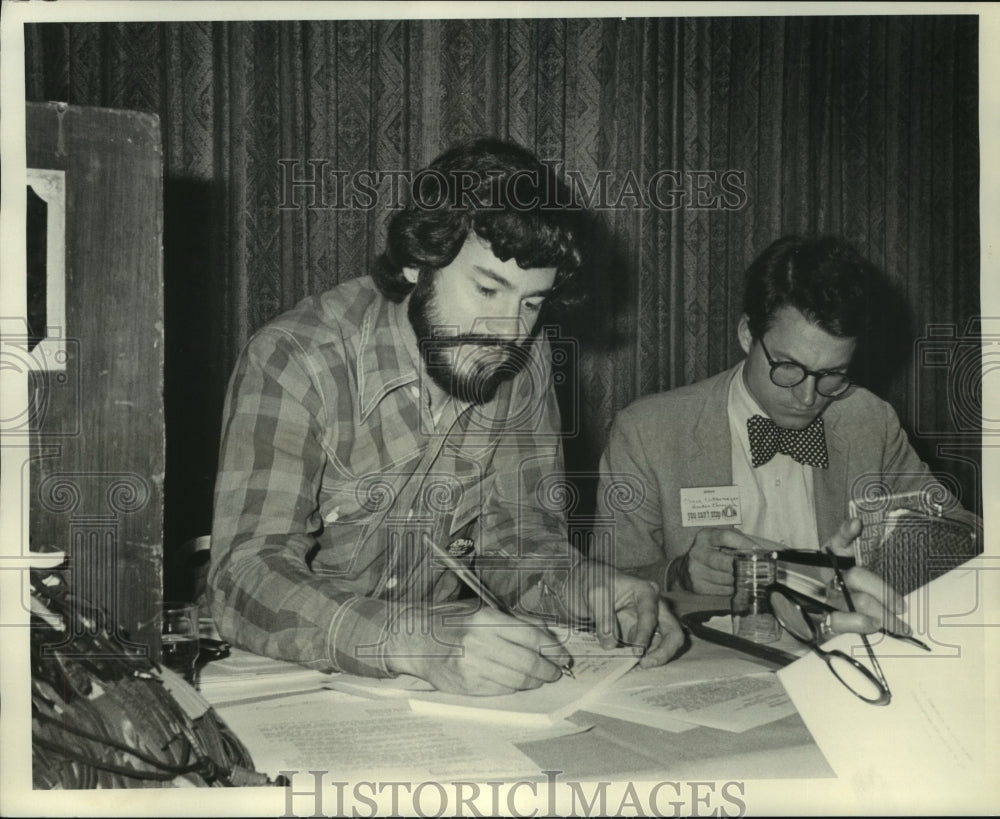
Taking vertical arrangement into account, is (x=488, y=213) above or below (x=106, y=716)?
above

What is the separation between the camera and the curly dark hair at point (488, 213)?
5.16ft

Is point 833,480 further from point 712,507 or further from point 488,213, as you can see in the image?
point 488,213

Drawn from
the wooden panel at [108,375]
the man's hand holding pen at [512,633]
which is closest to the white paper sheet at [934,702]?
the man's hand holding pen at [512,633]

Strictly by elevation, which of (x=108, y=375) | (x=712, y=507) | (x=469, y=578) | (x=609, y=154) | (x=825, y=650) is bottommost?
(x=825, y=650)

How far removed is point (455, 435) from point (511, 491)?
13 centimetres

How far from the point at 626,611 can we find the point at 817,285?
2.16 feet

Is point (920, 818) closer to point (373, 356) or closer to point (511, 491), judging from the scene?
point (511, 491)

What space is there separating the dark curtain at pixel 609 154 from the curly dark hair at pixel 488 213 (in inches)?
1.4

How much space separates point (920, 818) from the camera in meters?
1.55

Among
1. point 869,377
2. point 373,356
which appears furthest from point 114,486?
point 869,377

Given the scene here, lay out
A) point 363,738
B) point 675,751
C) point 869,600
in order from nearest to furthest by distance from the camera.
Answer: point 675,751 < point 363,738 < point 869,600

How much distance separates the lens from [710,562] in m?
1.62

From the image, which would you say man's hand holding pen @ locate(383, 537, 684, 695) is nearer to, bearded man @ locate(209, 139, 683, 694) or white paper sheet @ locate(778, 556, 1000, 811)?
bearded man @ locate(209, 139, 683, 694)

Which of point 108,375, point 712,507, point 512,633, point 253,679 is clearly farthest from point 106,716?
point 712,507
